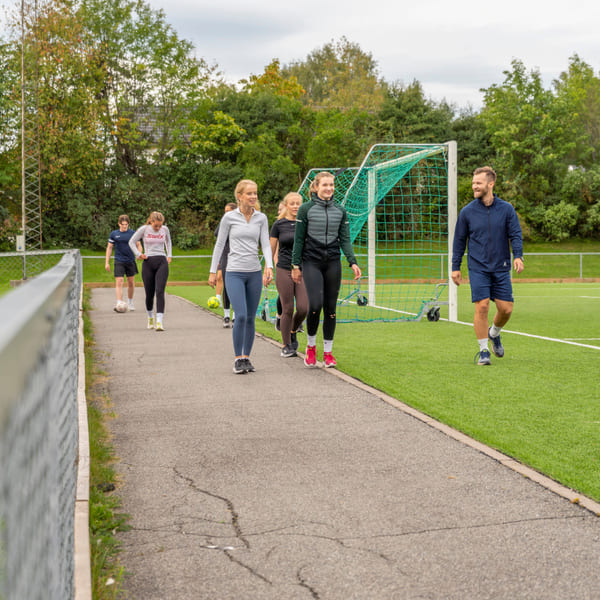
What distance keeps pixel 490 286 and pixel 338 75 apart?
218ft

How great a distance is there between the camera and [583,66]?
6341cm

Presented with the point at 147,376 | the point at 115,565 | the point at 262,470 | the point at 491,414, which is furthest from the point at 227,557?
the point at 147,376

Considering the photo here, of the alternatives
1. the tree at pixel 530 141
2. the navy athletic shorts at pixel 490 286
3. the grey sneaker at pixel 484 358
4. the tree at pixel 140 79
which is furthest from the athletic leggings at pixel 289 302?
the tree at pixel 530 141

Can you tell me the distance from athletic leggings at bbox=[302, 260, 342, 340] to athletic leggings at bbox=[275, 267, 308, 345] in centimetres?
96

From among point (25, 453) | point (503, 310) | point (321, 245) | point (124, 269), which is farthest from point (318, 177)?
point (124, 269)

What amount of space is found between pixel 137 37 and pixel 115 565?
4518 cm

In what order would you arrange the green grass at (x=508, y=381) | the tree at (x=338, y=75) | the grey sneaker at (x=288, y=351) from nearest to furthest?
the green grass at (x=508, y=381), the grey sneaker at (x=288, y=351), the tree at (x=338, y=75)

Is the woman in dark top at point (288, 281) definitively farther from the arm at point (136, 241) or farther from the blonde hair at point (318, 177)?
the arm at point (136, 241)

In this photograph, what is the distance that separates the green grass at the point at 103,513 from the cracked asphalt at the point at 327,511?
0.07 metres

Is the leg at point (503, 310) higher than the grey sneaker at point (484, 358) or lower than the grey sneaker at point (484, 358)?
higher

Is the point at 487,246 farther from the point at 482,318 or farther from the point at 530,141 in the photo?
the point at 530,141

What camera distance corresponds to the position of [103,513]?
3891mm

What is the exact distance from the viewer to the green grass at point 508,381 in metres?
5.21

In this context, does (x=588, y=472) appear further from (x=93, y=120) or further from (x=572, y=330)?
(x=93, y=120)
